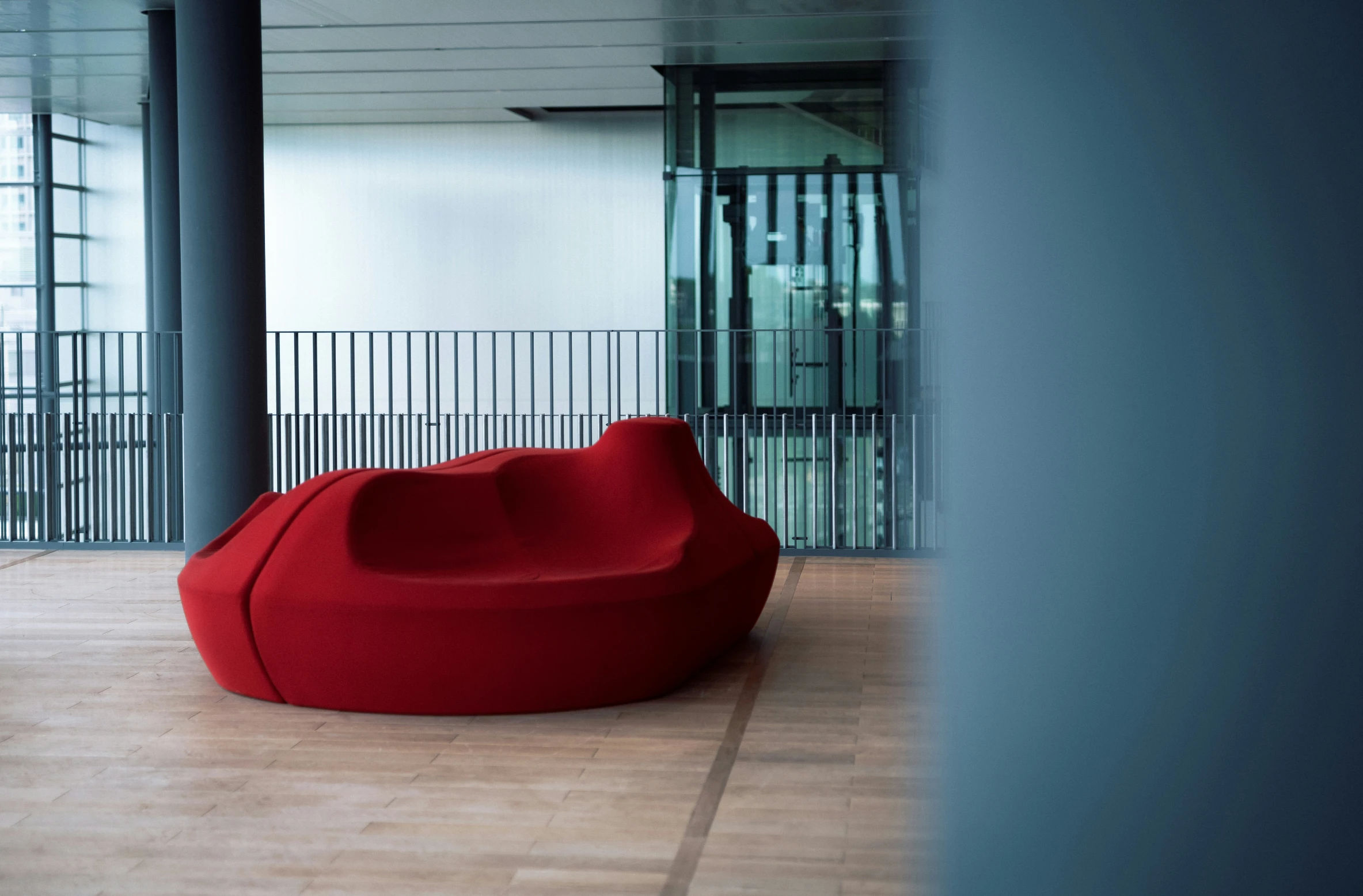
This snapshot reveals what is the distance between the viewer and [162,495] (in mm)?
8367

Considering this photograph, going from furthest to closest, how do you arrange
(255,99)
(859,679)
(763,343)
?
(763,343)
(255,99)
(859,679)

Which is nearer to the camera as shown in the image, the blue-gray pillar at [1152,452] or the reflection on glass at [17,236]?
the blue-gray pillar at [1152,452]

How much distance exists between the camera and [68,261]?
1341 cm

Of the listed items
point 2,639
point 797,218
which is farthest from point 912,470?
point 2,639

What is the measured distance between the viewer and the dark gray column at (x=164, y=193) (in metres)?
8.23

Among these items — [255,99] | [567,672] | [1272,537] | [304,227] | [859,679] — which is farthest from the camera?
[304,227]

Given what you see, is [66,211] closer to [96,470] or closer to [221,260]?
[96,470]

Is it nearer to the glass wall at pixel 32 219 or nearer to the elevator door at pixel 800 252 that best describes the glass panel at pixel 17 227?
the glass wall at pixel 32 219

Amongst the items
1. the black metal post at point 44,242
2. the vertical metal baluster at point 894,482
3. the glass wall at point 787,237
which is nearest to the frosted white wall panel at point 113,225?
the black metal post at point 44,242

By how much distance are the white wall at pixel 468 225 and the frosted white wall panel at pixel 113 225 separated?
133cm

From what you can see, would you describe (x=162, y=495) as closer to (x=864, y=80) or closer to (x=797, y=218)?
(x=797, y=218)

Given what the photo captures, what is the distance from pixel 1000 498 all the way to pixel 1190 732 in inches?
7.7

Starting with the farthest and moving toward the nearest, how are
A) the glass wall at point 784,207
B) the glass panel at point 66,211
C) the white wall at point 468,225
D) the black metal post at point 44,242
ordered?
the glass panel at point 66,211
the white wall at point 468,225
the black metal post at point 44,242
the glass wall at point 784,207

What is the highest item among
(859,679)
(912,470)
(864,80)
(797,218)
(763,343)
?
(864,80)
